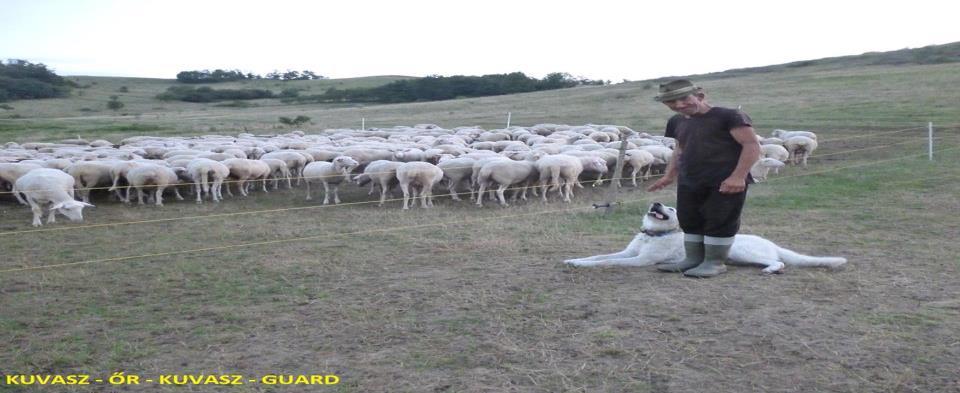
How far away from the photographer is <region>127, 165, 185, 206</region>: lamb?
13.1m

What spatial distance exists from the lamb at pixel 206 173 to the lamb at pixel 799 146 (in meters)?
12.2

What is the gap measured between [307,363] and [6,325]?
8.38 ft

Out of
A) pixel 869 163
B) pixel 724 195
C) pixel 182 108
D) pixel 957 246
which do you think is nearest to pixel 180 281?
pixel 724 195

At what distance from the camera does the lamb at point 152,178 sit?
13078 millimetres

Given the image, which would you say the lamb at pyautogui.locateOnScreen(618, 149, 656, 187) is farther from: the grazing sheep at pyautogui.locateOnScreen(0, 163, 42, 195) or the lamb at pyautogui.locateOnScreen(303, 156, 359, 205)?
the grazing sheep at pyautogui.locateOnScreen(0, 163, 42, 195)

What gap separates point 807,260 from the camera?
22.6ft

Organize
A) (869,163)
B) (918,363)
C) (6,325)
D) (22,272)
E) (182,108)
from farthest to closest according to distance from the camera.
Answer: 1. (182,108)
2. (869,163)
3. (22,272)
4. (6,325)
5. (918,363)

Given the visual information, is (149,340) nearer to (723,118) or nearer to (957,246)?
(723,118)

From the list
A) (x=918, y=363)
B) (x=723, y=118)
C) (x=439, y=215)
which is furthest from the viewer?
(x=439, y=215)

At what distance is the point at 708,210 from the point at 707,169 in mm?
336

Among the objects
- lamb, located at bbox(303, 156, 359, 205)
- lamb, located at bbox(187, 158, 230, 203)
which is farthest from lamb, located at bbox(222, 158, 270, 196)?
lamb, located at bbox(303, 156, 359, 205)

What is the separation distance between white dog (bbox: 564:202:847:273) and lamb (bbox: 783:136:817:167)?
1185 centimetres

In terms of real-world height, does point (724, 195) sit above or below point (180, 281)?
above

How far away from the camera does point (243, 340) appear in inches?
205
